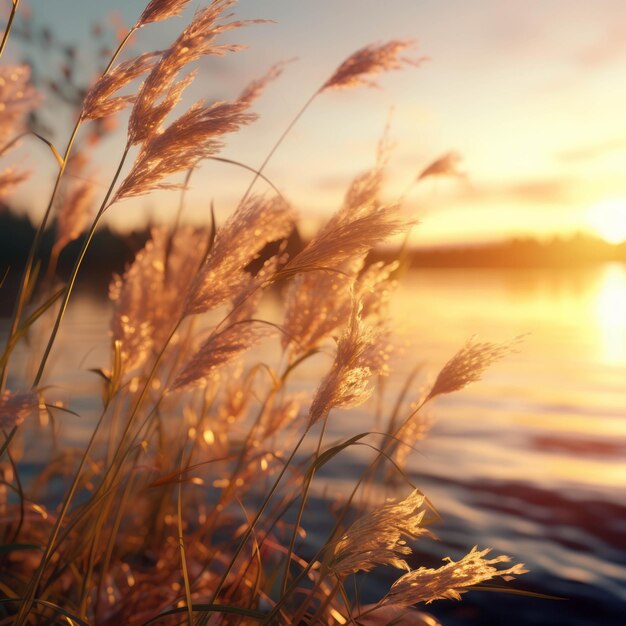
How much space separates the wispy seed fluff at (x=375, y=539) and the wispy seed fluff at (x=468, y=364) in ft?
1.12

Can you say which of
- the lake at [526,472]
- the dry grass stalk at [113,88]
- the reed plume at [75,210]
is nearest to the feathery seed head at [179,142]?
the dry grass stalk at [113,88]

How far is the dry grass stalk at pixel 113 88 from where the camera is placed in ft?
5.34

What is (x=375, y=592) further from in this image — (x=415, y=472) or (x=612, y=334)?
(x=612, y=334)

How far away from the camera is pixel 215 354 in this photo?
1.69 meters

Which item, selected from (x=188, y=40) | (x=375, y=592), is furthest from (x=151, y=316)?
(x=375, y=592)

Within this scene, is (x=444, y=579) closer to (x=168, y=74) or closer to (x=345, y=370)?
(x=345, y=370)

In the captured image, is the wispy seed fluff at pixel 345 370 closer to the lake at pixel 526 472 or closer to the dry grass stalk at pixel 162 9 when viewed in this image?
the lake at pixel 526 472

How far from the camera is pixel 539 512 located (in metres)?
4.58

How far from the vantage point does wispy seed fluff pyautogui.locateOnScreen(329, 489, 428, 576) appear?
127 centimetres

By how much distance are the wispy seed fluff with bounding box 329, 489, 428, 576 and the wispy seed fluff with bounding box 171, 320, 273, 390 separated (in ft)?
1.72

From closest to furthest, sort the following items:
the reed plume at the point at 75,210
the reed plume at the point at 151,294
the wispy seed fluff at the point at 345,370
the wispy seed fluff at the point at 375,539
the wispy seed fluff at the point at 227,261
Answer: the wispy seed fluff at the point at 375,539 < the wispy seed fluff at the point at 345,370 < the wispy seed fluff at the point at 227,261 < the reed plume at the point at 151,294 < the reed plume at the point at 75,210

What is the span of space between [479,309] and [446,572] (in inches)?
877

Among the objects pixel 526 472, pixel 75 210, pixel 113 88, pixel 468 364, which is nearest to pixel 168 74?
pixel 113 88

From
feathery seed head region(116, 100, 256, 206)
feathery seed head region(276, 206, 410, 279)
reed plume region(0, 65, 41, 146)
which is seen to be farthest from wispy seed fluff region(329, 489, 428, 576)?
reed plume region(0, 65, 41, 146)
